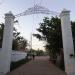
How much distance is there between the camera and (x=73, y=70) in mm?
7684

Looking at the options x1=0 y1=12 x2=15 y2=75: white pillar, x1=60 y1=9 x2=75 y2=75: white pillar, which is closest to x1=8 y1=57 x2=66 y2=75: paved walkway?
x1=0 y1=12 x2=15 y2=75: white pillar

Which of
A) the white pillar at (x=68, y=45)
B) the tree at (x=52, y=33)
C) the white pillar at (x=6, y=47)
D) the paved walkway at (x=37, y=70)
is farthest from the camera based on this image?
the tree at (x=52, y=33)

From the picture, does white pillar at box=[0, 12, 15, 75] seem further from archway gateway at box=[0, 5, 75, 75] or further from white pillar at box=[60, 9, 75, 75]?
white pillar at box=[60, 9, 75, 75]

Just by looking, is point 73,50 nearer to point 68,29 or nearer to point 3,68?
point 68,29

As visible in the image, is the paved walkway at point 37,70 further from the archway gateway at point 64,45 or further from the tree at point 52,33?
the tree at point 52,33

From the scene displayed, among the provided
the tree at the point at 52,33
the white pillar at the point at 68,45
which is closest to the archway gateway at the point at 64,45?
the white pillar at the point at 68,45

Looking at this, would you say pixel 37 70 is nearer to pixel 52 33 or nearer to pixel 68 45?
pixel 68 45

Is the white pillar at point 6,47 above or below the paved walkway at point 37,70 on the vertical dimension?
above

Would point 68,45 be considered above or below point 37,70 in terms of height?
above

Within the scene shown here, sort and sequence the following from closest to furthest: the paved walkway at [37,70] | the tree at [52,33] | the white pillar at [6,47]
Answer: the white pillar at [6,47]
the paved walkway at [37,70]
the tree at [52,33]

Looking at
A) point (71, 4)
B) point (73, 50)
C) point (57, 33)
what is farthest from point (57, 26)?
point (73, 50)

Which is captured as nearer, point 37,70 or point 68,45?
point 68,45

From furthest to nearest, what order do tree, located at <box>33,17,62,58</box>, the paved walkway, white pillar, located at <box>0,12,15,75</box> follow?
1. tree, located at <box>33,17,62,58</box>
2. the paved walkway
3. white pillar, located at <box>0,12,15,75</box>

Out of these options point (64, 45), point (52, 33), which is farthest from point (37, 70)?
point (52, 33)
